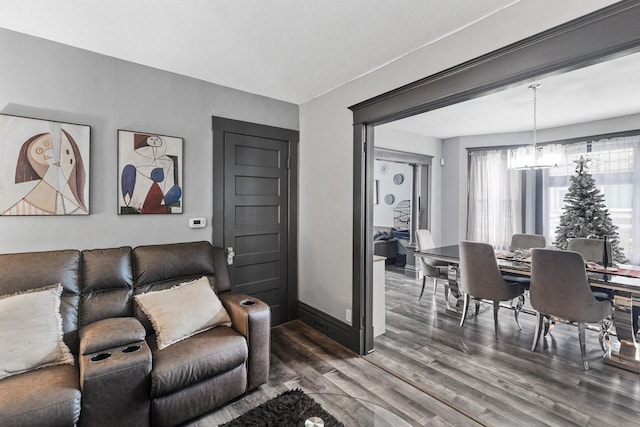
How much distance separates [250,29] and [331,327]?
2801 mm

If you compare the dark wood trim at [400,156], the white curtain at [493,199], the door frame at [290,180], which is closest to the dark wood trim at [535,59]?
the door frame at [290,180]

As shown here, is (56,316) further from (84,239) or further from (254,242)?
(254,242)

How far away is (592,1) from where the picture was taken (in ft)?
5.00

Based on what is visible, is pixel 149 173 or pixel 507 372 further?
pixel 149 173

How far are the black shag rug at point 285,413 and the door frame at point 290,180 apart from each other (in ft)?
5.18

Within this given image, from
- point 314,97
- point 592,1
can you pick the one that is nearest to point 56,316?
point 314,97

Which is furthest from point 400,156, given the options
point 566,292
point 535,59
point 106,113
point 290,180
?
point 106,113

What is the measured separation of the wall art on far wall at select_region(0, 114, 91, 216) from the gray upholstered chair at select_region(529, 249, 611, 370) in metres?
4.01

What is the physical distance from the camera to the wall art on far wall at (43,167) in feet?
7.08

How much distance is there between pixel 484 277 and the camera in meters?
3.36

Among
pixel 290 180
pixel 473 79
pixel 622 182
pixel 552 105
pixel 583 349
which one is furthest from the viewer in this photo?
pixel 622 182

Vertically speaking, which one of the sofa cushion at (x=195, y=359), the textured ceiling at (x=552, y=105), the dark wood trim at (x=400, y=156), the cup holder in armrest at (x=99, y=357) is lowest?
the sofa cushion at (x=195, y=359)

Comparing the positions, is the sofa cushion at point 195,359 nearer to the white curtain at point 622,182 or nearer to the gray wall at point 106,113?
the gray wall at point 106,113

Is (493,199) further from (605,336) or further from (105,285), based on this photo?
(105,285)
